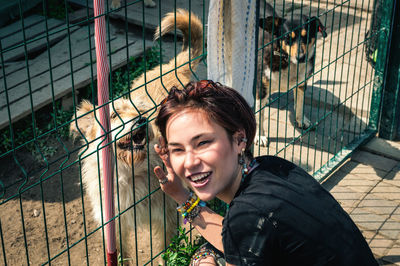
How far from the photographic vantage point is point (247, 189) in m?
2.34

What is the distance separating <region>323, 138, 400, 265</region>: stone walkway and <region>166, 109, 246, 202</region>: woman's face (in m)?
2.00

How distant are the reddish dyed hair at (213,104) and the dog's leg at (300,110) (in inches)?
130

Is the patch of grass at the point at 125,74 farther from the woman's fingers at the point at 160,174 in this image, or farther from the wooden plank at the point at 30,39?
the woman's fingers at the point at 160,174

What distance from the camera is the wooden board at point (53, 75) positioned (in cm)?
558

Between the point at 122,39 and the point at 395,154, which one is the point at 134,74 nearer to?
the point at 122,39

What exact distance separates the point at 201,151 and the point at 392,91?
347 cm

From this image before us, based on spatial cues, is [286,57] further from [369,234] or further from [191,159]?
[191,159]

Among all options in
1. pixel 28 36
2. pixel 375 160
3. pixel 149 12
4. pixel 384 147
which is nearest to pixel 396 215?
pixel 375 160

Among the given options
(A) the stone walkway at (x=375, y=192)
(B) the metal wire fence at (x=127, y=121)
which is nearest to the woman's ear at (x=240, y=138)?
(B) the metal wire fence at (x=127, y=121)

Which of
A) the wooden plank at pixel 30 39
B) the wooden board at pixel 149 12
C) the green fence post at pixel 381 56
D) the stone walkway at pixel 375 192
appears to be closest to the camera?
the stone walkway at pixel 375 192

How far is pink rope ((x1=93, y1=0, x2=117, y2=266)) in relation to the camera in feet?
8.64

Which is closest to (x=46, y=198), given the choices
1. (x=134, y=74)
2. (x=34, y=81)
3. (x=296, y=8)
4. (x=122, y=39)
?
(x=34, y=81)

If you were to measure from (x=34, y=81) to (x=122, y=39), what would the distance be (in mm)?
1488

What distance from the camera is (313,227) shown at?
223 centimetres
